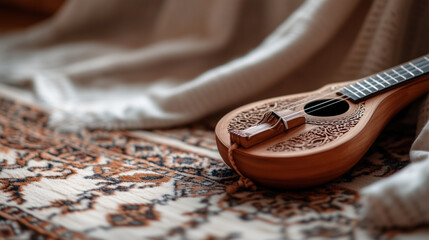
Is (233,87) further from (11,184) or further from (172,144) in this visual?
(11,184)

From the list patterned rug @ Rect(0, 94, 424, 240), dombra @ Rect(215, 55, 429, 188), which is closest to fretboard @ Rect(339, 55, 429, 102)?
dombra @ Rect(215, 55, 429, 188)

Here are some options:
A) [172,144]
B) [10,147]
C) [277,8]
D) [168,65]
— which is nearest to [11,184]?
[10,147]

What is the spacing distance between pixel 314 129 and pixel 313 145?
0.05m

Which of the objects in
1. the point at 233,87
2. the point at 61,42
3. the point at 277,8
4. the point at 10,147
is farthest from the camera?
the point at 61,42

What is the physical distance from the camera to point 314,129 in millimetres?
614

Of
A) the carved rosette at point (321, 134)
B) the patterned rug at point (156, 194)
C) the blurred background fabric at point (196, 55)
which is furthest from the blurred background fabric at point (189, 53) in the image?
the carved rosette at point (321, 134)

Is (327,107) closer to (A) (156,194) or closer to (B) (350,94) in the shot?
(B) (350,94)

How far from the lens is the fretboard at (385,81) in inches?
26.7

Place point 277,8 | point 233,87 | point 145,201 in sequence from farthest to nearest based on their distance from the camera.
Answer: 1. point 277,8
2. point 233,87
3. point 145,201

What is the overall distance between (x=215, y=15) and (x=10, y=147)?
23.6 inches

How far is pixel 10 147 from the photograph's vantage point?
79cm

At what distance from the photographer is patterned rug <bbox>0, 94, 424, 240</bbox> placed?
→ 1.69ft

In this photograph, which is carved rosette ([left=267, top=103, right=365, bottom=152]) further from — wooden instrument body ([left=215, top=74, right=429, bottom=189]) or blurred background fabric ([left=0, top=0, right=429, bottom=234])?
blurred background fabric ([left=0, top=0, right=429, bottom=234])

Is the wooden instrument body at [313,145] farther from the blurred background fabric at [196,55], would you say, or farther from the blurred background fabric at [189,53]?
the blurred background fabric at [189,53]
